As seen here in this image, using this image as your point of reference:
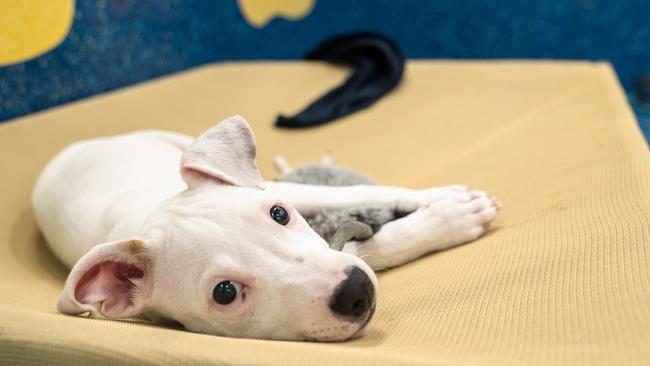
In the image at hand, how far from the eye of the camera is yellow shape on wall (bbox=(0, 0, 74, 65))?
2.35 m

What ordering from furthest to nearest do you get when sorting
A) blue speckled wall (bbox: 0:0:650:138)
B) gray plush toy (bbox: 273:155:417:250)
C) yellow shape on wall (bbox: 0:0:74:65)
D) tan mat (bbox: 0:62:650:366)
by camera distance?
blue speckled wall (bbox: 0:0:650:138) < yellow shape on wall (bbox: 0:0:74:65) < gray plush toy (bbox: 273:155:417:250) < tan mat (bbox: 0:62:650:366)

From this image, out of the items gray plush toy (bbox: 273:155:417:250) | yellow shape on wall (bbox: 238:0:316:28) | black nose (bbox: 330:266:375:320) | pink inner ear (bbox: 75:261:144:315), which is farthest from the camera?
yellow shape on wall (bbox: 238:0:316:28)

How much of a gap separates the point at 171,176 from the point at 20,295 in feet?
1.65

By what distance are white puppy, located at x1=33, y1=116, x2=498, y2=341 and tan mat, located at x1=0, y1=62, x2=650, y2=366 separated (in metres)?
0.06

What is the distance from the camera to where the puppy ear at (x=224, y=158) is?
1.29m

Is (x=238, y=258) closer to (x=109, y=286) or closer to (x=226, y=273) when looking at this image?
(x=226, y=273)

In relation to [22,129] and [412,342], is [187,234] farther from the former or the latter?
[22,129]

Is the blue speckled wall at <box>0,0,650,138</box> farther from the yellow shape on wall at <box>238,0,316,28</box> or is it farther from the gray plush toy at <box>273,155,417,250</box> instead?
the gray plush toy at <box>273,155,417,250</box>

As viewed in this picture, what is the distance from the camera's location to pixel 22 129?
7.84ft

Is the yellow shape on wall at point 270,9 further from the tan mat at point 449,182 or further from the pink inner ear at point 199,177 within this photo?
the pink inner ear at point 199,177

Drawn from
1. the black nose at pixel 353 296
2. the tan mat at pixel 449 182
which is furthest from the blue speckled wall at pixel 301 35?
the black nose at pixel 353 296

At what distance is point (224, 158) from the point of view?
4.32 feet

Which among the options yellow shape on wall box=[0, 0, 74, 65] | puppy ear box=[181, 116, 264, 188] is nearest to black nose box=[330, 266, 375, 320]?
puppy ear box=[181, 116, 264, 188]

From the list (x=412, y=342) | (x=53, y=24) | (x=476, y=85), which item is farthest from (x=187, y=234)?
(x=476, y=85)
